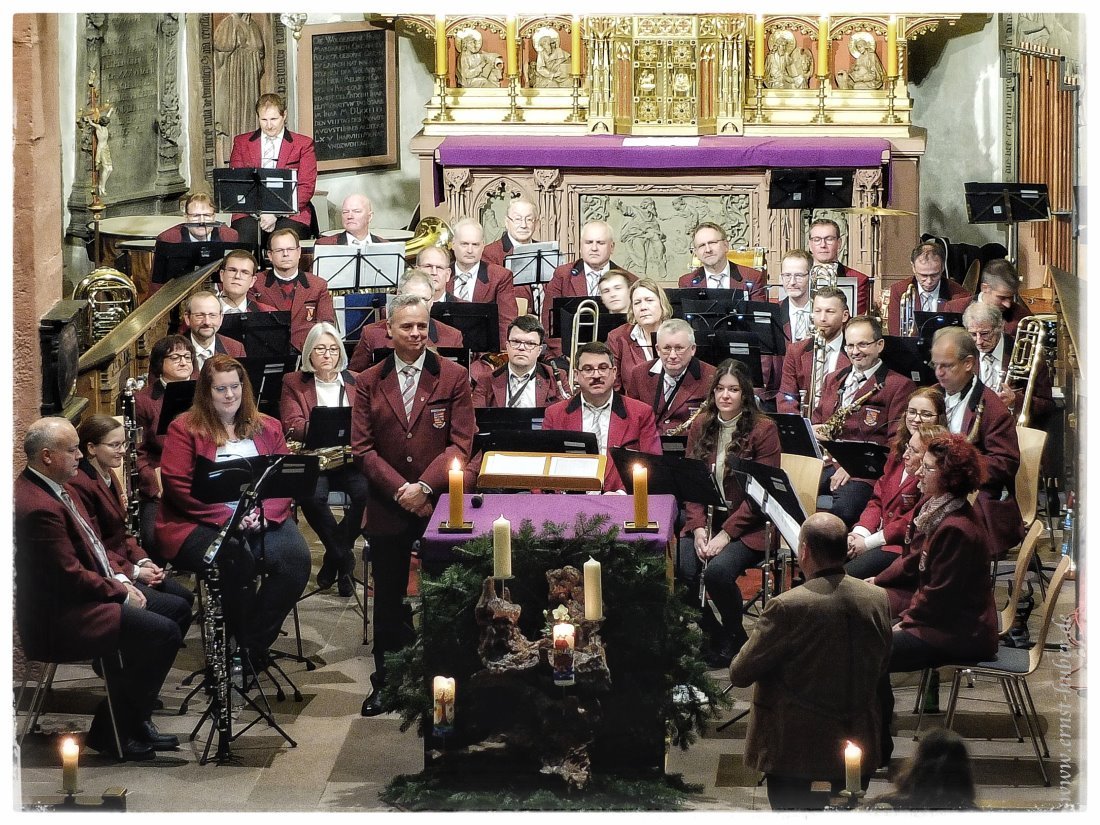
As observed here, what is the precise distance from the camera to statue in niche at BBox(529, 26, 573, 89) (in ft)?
47.5

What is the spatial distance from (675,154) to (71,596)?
790 cm

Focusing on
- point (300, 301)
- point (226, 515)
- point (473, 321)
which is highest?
point (300, 301)

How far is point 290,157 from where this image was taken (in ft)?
44.5

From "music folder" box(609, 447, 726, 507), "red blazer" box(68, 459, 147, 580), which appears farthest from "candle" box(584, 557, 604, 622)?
"red blazer" box(68, 459, 147, 580)

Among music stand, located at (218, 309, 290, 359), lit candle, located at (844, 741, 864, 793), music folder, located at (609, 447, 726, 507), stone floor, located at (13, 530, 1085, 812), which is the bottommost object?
stone floor, located at (13, 530, 1085, 812)

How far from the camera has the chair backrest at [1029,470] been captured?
8.03m

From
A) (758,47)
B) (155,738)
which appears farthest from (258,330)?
(758,47)

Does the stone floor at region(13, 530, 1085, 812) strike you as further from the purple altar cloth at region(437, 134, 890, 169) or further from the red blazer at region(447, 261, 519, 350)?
the purple altar cloth at region(437, 134, 890, 169)

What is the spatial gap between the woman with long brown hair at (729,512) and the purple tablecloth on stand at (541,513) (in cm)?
69

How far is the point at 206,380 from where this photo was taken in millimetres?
7566

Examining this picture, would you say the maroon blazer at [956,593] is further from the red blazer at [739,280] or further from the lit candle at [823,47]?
the lit candle at [823,47]

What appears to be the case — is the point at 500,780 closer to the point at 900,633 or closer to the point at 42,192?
the point at 900,633

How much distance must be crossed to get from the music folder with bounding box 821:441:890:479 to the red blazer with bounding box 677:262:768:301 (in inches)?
124

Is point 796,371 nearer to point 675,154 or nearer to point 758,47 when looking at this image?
point 675,154
